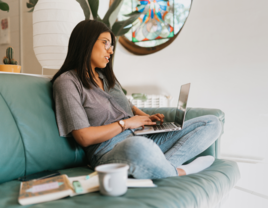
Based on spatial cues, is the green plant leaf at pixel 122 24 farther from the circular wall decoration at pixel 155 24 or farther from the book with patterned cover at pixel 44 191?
the book with patterned cover at pixel 44 191

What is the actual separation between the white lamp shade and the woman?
0.43 meters

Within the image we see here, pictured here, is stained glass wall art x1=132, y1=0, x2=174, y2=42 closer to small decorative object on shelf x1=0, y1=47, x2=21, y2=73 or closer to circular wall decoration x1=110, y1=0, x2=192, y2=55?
circular wall decoration x1=110, y1=0, x2=192, y2=55

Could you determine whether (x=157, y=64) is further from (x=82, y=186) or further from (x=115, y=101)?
(x=82, y=186)

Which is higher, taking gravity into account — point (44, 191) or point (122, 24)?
point (122, 24)

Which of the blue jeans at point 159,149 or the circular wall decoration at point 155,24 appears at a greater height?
the circular wall decoration at point 155,24

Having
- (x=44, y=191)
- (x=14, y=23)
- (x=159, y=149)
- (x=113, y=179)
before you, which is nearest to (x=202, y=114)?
(x=159, y=149)

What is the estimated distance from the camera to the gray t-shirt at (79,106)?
0.97 metres

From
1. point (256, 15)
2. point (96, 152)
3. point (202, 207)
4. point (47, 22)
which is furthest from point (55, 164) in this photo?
point (256, 15)

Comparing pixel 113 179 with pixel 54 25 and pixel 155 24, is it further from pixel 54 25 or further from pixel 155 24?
pixel 155 24

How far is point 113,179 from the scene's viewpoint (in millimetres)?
635

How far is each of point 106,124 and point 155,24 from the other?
1638 millimetres

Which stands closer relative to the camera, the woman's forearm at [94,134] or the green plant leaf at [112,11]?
the woman's forearm at [94,134]

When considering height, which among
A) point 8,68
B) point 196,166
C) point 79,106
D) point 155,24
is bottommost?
point 196,166

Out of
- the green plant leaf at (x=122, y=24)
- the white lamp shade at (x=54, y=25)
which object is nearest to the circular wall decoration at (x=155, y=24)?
the green plant leaf at (x=122, y=24)
